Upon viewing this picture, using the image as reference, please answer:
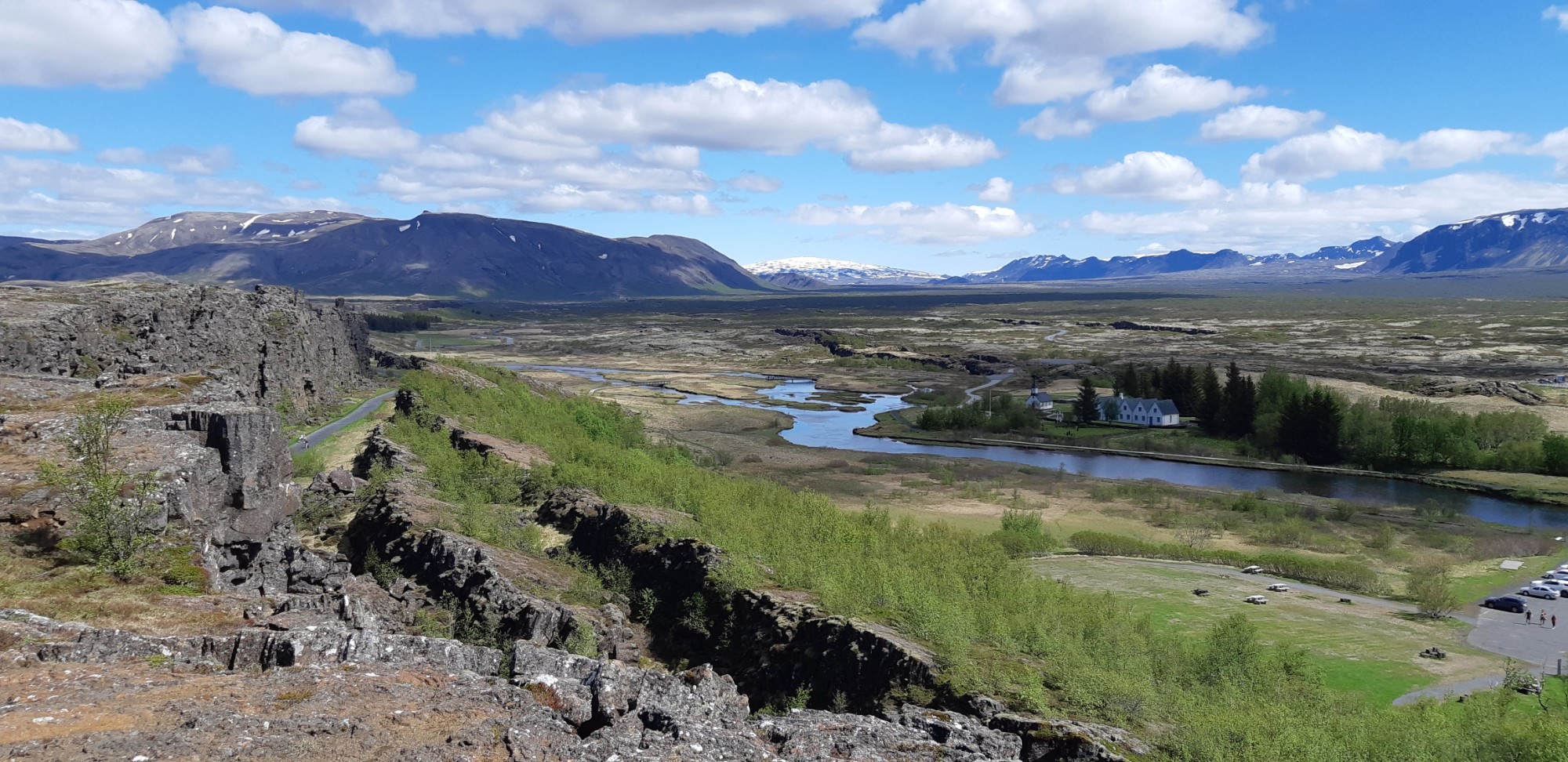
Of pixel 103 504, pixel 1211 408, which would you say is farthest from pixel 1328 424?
pixel 103 504

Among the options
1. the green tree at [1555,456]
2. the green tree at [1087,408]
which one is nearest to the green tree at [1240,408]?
the green tree at [1087,408]

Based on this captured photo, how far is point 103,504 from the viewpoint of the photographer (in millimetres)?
26953

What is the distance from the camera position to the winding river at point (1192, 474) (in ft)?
312

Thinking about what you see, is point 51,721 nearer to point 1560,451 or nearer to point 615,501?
point 615,501

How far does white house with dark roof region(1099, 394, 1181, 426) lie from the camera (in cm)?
14700

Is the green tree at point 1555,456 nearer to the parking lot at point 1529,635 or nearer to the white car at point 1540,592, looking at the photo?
the white car at point 1540,592

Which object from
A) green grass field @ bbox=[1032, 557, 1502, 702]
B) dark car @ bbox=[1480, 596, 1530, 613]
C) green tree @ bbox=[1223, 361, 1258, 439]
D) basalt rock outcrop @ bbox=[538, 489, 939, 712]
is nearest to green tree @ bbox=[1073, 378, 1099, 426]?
green tree @ bbox=[1223, 361, 1258, 439]

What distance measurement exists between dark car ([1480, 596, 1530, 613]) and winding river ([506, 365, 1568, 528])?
3482cm

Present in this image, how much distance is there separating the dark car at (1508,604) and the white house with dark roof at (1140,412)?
85352 millimetres

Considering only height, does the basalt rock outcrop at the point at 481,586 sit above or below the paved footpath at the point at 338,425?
above

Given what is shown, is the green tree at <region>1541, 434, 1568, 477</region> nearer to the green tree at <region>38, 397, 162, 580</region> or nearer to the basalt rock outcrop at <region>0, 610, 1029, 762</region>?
the basalt rock outcrop at <region>0, 610, 1029, 762</region>

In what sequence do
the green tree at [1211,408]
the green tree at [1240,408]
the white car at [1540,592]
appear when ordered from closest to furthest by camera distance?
the white car at [1540,592], the green tree at [1240,408], the green tree at [1211,408]

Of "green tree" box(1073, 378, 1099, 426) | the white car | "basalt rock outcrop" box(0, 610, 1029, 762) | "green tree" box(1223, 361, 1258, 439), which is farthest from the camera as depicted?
"green tree" box(1073, 378, 1099, 426)

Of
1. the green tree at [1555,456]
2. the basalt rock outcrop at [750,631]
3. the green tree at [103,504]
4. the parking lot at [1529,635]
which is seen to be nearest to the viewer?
the green tree at [103,504]
